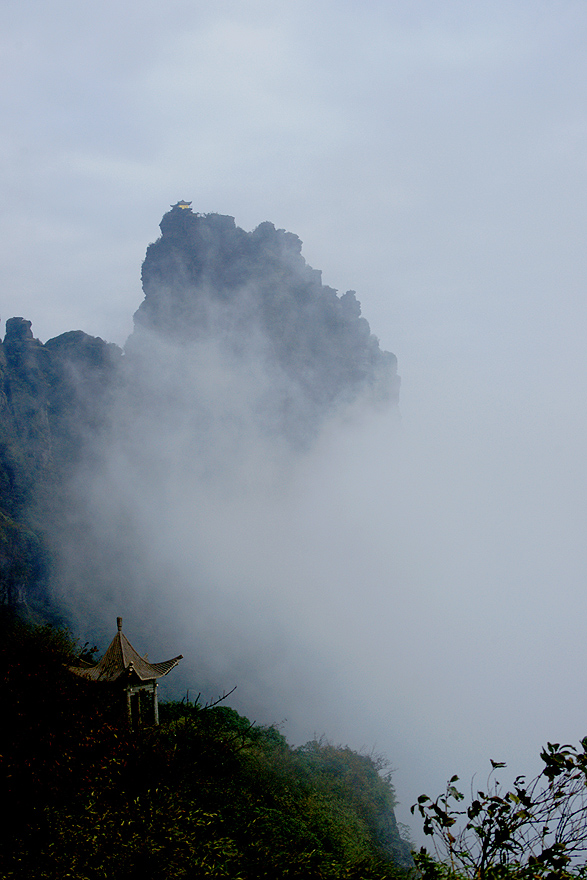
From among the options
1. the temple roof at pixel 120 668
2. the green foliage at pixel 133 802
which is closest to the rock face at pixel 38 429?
the temple roof at pixel 120 668

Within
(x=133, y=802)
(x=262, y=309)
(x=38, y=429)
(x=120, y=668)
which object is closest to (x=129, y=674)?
(x=120, y=668)

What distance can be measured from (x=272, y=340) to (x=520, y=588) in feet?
173

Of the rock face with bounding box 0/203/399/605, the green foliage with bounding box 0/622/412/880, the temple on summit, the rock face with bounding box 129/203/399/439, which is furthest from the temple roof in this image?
the rock face with bounding box 129/203/399/439

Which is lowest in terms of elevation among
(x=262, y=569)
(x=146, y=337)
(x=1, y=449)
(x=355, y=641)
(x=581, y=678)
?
(x=581, y=678)

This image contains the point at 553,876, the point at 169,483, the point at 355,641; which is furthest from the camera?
the point at 169,483

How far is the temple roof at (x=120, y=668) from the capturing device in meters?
11.4

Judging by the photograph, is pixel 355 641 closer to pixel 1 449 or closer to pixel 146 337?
pixel 1 449

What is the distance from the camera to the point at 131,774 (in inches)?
308

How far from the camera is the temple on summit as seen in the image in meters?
11.4

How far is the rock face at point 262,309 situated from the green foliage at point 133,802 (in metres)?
70.8

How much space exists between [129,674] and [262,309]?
248ft

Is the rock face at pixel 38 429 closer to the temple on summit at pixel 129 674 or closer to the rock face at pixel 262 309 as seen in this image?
the rock face at pixel 262 309

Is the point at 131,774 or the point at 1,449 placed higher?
the point at 1,449

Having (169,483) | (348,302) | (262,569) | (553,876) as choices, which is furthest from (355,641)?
(553,876)
